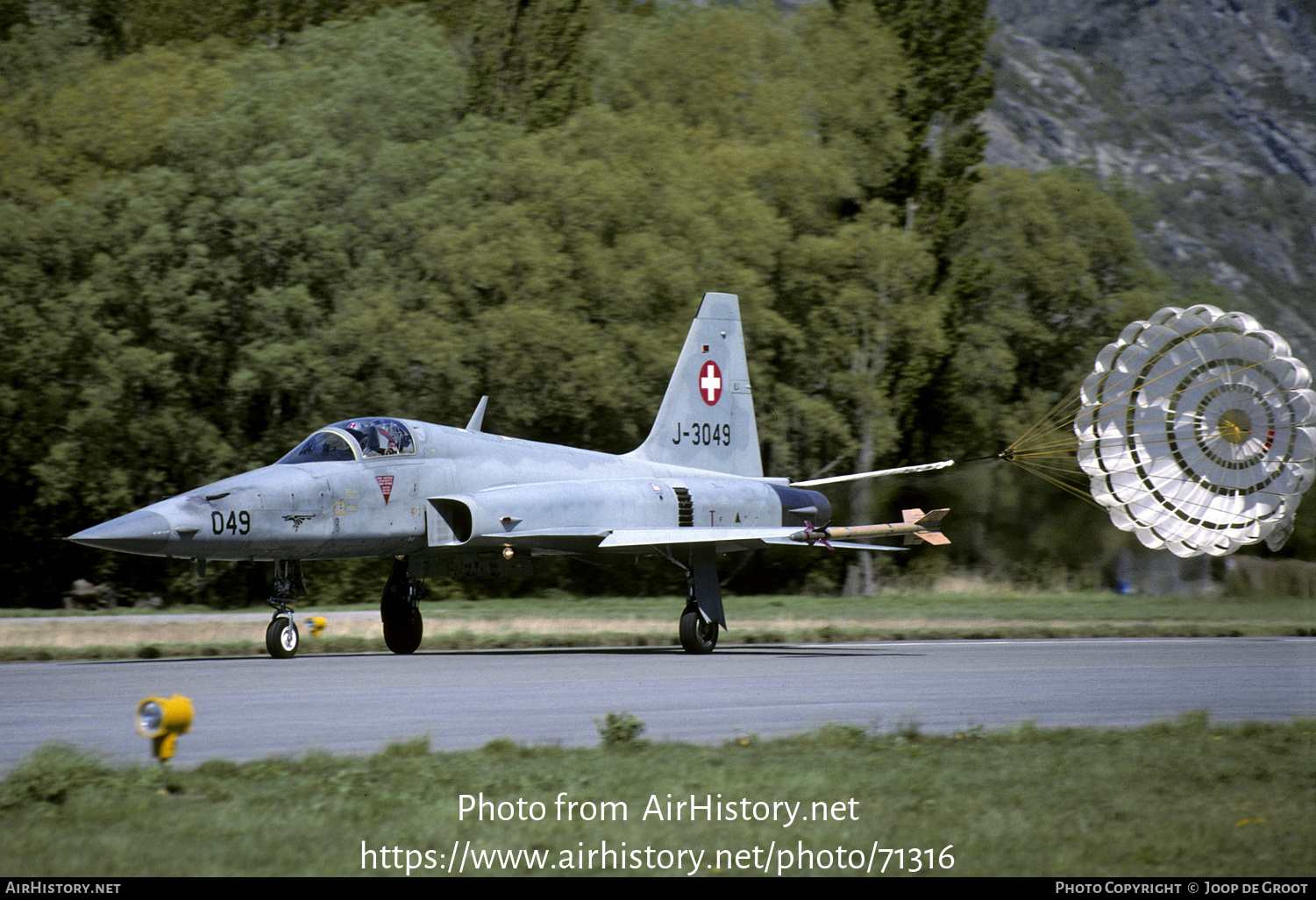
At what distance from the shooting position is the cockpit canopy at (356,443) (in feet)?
53.8

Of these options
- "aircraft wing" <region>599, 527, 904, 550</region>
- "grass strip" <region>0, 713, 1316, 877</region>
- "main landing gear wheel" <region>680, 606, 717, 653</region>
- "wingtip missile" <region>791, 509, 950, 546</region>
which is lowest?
"main landing gear wheel" <region>680, 606, 717, 653</region>

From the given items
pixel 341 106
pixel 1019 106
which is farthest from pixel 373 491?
pixel 1019 106

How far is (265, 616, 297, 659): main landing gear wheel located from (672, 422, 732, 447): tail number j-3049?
6697 millimetres

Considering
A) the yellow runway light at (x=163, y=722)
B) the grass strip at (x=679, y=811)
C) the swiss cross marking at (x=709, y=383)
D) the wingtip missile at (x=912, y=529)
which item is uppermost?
the swiss cross marking at (x=709, y=383)

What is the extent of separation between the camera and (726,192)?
115 feet

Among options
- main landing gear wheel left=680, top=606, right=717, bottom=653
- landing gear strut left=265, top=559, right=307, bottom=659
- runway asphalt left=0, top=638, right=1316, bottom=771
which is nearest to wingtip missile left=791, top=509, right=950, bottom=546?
runway asphalt left=0, top=638, right=1316, bottom=771

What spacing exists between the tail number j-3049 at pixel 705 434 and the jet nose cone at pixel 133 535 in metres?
8.17

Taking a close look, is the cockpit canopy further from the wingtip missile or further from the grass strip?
the grass strip

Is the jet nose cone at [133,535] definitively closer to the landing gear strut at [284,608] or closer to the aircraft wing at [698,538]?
the landing gear strut at [284,608]

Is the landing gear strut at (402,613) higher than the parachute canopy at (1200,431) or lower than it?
lower

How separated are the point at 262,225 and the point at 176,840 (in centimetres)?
2599

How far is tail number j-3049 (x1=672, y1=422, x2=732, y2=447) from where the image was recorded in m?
20.9

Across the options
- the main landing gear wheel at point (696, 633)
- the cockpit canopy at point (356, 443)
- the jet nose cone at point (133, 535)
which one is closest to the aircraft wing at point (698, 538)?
the main landing gear wheel at point (696, 633)

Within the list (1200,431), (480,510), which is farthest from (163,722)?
(1200,431)
